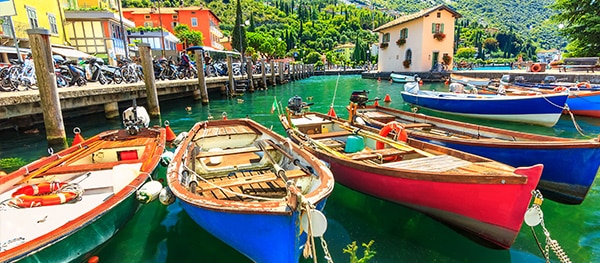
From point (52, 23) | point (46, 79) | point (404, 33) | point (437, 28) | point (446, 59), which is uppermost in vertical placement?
point (437, 28)

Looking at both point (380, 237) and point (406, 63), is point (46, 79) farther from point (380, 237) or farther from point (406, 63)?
point (406, 63)

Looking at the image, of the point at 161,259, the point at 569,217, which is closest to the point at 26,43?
the point at 161,259

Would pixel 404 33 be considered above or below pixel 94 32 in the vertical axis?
above

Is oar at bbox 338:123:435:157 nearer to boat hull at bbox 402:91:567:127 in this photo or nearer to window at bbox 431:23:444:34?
boat hull at bbox 402:91:567:127

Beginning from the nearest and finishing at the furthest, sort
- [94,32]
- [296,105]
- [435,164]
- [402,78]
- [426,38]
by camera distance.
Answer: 1. [435,164]
2. [296,105]
3. [94,32]
4. [402,78]
5. [426,38]

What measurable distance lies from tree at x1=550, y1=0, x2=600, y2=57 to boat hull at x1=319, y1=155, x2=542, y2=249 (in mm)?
26292

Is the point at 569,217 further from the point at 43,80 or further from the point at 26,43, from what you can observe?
the point at 26,43

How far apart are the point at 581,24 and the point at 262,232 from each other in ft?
101

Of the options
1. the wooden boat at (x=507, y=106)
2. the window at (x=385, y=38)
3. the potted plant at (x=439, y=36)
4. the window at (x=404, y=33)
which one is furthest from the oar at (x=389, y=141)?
the window at (x=385, y=38)

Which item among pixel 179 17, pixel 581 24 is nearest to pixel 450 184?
pixel 581 24

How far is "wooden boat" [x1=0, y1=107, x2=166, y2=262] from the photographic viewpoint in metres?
3.29

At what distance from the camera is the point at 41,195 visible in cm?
445

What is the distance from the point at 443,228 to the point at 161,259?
434 centimetres

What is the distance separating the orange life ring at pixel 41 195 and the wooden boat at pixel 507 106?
13.6 m
